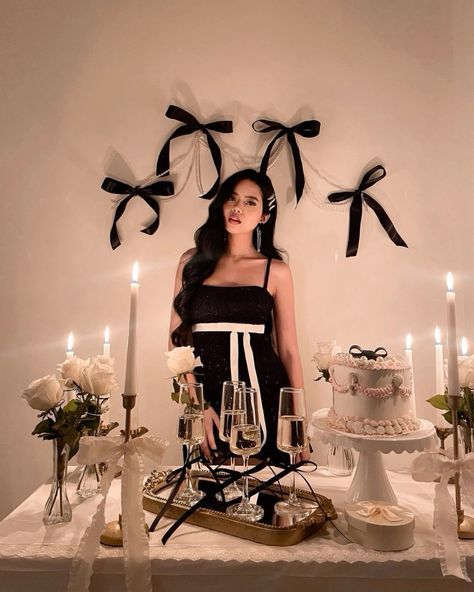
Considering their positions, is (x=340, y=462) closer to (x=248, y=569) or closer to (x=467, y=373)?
(x=467, y=373)

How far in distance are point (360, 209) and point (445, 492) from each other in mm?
1283

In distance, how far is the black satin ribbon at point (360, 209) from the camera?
2.09 m

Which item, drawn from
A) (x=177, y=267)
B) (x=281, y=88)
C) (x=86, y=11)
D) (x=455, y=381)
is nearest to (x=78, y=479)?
(x=177, y=267)

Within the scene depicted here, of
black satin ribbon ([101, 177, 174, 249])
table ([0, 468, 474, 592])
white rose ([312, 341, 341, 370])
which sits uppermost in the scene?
black satin ribbon ([101, 177, 174, 249])

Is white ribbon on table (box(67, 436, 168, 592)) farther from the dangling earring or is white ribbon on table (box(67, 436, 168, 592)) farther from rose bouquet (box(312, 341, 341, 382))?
the dangling earring

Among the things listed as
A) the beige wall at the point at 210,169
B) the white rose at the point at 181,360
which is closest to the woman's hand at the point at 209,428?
the beige wall at the point at 210,169

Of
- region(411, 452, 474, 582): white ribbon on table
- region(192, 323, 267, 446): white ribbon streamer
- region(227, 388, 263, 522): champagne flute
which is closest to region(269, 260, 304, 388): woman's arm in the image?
Answer: region(192, 323, 267, 446): white ribbon streamer

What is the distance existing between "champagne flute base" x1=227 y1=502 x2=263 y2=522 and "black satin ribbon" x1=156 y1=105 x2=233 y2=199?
51.6 inches

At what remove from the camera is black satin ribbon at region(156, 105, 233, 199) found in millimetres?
2094

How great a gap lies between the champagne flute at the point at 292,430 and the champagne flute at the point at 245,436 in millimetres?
64

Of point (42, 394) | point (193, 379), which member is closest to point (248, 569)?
point (42, 394)

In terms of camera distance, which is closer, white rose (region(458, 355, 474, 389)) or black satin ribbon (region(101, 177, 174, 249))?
white rose (region(458, 355, 474, 389))

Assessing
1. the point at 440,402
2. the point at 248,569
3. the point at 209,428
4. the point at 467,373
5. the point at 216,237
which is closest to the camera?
the point at 248,569

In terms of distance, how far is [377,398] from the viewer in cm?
134
